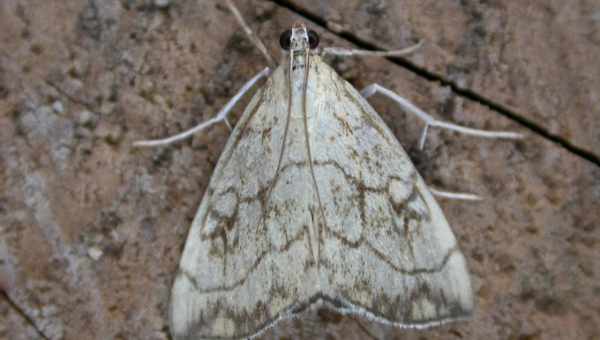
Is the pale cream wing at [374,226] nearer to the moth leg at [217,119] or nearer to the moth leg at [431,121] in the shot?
the moth leg at [431,121]

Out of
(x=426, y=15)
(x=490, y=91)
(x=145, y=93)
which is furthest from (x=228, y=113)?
(x=490, y=91)

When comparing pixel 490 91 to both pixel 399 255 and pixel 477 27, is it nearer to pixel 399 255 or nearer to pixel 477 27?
pixel 477 27

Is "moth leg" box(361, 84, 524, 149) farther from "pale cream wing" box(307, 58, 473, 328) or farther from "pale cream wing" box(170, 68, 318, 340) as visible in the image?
"pale cream wing" box(170, 68, 318, 340)

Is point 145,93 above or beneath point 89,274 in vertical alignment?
above

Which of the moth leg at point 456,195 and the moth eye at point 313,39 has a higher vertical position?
the moth eye at point 313,39

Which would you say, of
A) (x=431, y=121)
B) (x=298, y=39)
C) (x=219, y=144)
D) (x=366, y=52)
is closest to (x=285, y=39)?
(x=298, y=39)

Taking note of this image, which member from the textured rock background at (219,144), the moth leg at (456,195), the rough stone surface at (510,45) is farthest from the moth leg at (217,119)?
the moth leg at (456,195)

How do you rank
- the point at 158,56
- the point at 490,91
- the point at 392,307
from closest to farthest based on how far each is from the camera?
the point at 392,307 < the point at 490,91 < the point at 158,56

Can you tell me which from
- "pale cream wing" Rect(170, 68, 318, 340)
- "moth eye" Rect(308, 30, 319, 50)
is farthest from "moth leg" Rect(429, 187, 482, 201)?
"moth eye" Rect(308, 30, 319, 50)
